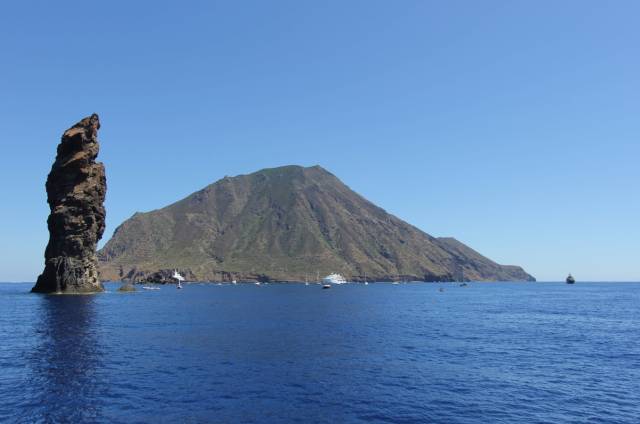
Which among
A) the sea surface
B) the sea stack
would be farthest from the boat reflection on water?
the sea stack

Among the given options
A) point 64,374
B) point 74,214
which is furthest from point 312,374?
point 74,214

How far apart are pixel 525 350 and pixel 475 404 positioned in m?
29.3

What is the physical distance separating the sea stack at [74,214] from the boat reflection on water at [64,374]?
84307 millimetres

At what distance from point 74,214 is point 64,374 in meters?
130

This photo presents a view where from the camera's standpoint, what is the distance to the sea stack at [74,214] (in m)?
156

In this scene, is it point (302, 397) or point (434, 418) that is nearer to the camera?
point (434, 418)

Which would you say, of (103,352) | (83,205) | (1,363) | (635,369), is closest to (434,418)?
(635,369)

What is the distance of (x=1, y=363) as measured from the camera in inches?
1940

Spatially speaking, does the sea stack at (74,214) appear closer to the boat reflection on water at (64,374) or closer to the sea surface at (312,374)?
the sea surface at (312,374)

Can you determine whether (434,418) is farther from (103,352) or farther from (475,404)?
(103,352)

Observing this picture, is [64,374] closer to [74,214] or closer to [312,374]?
[312,374]

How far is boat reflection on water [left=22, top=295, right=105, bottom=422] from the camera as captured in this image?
1323 inches

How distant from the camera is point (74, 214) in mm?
158125

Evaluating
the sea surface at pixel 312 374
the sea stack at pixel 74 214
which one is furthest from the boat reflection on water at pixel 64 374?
the sea stack at pixel 74 214
